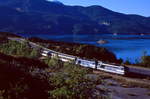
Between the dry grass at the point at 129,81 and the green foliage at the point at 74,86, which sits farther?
the dry grass at the point at 129,81

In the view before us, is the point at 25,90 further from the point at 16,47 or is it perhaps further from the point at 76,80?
the point at 16,47

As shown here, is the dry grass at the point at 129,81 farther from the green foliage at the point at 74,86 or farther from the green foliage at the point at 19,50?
the green foliage at the point at 74,86

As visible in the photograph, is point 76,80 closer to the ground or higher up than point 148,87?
higher up

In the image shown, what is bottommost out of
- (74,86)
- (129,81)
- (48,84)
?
(129,81)

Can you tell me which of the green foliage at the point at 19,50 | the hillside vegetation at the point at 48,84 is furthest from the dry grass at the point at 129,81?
the green foliage at the point at 19,50

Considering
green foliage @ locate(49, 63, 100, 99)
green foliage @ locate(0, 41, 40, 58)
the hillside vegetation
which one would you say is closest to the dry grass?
the hillside vegetation

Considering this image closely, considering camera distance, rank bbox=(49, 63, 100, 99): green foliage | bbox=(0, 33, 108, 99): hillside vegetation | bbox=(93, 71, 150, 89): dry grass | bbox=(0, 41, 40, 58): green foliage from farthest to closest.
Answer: bbox=(0, 41, 40, 58): green foliage
bbox=(93, 71, 150, 89): dry grass
bbox=(0, 33, 108, 99): hillside vegetation
bbox=(49, 63, 100, 99): green foliage

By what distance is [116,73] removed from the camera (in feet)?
83.8

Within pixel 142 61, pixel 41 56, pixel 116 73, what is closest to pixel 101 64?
pixel 116 73

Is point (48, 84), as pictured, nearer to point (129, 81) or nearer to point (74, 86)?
point (74, 86)

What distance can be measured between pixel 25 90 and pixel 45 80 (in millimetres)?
2055

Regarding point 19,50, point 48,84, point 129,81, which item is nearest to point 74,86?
point 48,84

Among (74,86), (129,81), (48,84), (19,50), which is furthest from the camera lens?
(19,50)

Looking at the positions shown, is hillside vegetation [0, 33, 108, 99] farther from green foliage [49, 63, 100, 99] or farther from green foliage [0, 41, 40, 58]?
green foliage [0, 41, 40, 58]
